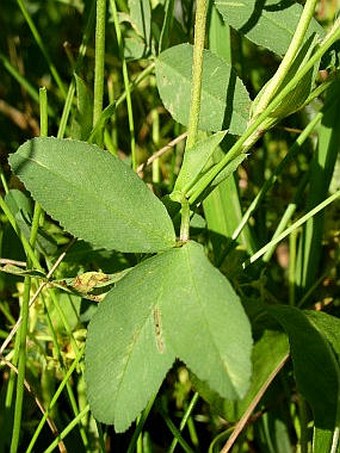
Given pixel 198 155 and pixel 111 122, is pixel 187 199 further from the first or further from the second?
pixel 111 122

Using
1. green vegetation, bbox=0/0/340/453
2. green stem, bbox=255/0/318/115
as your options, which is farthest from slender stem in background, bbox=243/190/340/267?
green stem, bbox=255/0/318/115

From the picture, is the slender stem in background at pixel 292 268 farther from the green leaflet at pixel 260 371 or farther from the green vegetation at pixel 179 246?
the green leaflet at pixel 260 371

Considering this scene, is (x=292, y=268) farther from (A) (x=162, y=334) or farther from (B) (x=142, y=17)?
(A) (x=162, y=334)

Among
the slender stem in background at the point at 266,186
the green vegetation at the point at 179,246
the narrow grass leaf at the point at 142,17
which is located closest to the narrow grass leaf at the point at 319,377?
the green vegetation at the point at 179,246

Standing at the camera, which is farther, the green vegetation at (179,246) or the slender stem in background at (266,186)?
the slender stem in background at (266,186)

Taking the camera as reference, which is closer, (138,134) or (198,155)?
(198,155)

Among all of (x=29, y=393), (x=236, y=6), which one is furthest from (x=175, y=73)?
(x=29, y=393)

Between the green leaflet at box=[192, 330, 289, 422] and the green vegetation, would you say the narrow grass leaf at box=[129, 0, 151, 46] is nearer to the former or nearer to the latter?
the green vegetation

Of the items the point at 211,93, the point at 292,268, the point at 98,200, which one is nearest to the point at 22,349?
the point at 98,200
